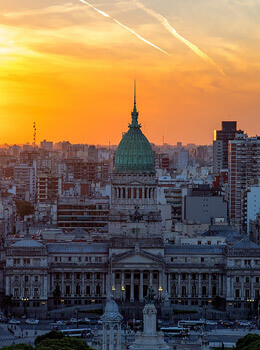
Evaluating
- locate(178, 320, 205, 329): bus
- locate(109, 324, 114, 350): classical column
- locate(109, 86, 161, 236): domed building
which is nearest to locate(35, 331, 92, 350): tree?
locate(109, 324, 114, 350): classical column

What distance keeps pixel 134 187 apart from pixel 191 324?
30.6m

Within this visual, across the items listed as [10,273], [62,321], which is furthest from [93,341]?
[10,273]

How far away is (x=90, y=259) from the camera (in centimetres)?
17850

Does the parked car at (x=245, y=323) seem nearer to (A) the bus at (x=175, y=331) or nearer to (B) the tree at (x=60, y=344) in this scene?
(A) the bus at (x=175, y=331)

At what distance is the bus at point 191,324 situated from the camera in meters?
159

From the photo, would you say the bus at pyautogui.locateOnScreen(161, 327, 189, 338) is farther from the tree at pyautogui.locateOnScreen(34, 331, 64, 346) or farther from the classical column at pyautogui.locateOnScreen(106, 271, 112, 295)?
the classical column at pyautogui.locateOnScreen(106, 271, 112, 295)

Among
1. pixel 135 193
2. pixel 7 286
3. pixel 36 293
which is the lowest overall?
pixel 36 293

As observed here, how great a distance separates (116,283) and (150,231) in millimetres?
9722

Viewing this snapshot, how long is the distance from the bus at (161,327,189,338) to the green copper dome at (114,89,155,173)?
36.7 metres

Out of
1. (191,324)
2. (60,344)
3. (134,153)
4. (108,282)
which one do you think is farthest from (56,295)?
(60,344)

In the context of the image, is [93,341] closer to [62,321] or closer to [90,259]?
[62,321]

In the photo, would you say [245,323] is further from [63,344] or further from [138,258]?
[63,344]

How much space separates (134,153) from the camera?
188125mm

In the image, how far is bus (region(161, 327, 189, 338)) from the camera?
15075 cm
